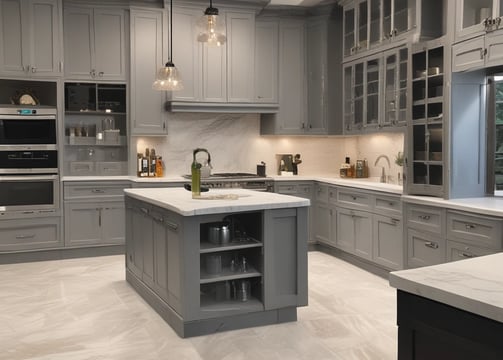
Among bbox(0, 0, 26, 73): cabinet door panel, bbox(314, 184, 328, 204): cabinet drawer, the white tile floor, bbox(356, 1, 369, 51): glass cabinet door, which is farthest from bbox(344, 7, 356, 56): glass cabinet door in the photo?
bbox(0, 0, 26, 73): cabinet door panel

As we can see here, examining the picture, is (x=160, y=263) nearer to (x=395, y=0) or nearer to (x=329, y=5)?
(x=395, y=0)

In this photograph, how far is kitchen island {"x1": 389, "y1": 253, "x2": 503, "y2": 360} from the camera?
1.43 meters

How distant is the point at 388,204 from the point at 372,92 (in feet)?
4.62

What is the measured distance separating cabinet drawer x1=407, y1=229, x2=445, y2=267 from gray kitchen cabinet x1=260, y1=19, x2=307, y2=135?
2642mm

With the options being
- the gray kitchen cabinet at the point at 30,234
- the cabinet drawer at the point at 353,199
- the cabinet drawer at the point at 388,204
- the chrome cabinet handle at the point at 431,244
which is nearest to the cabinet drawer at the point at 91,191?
the gray kitchen cabinet at the point at 30,234

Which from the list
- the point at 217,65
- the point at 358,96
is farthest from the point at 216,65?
the point at 358,96

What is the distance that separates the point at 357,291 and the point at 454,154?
1.46m

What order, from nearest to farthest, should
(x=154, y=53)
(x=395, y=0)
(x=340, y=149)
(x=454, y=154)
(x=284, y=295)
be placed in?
(x=284, y=295)
(x=454, y=154)
(x=395, y=0)
(x=154, y=53)
(x=340, y=149)

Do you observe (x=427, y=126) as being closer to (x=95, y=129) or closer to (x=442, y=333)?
(x=442, y=333)

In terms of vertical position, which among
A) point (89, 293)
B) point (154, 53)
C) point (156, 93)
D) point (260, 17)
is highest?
point (260, 17)

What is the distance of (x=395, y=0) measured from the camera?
17.8 ft

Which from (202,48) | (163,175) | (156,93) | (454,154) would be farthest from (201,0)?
(454,154)

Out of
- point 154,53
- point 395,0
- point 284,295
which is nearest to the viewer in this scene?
point 284,295

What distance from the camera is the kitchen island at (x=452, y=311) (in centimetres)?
143
